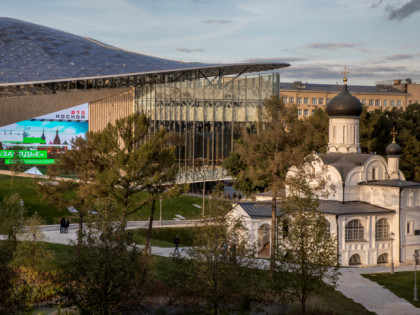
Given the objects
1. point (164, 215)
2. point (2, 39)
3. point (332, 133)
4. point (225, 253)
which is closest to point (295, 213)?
point (225, 253)

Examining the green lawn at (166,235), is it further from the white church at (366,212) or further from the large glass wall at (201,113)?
the large glass wall at (201,113)

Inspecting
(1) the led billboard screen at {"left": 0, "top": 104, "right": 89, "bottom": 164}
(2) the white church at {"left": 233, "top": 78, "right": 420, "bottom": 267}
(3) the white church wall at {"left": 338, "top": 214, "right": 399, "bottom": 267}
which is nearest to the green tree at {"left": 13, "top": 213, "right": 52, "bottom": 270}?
(2) the white church at {"left": 233, "top": 78, "right": 420, "bottom": 267}

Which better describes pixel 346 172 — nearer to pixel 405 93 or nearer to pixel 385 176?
pixel 385 176

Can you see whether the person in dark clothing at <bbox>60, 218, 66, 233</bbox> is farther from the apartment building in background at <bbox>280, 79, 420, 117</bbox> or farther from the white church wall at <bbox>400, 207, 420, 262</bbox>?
the apartment building in background at <bbox>280, 79, 420, 117</bbox>

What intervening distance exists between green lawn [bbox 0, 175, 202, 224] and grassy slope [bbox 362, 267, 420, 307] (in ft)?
50.2

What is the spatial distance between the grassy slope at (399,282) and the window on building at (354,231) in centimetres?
416

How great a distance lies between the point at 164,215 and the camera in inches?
2040

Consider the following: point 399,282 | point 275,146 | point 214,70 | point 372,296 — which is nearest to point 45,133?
point 214,70

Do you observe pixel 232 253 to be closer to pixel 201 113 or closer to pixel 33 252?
pixel 33 252

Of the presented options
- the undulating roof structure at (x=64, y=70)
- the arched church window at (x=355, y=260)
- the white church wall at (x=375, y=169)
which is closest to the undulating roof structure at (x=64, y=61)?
the undulating roof structure at (x=64, y=70)

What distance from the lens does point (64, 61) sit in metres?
61.6

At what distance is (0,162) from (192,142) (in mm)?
18172

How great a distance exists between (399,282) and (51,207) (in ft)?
85.4

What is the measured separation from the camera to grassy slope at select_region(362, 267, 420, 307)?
95.7ft
